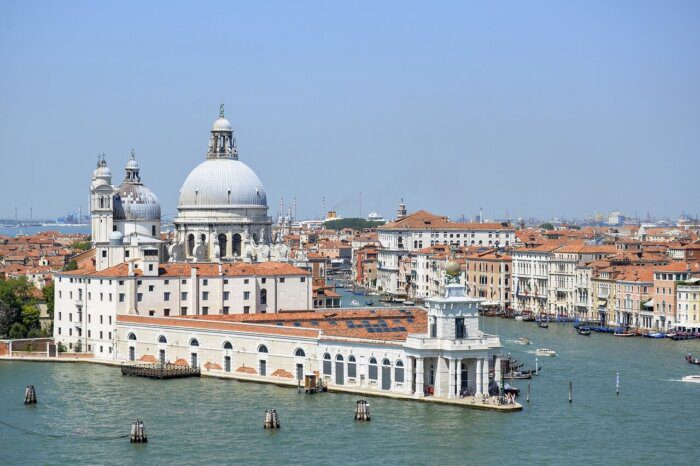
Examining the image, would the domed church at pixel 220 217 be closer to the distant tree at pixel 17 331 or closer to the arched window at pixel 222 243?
the arched window at pixel 222 243

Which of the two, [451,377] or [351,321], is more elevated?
[351,321]

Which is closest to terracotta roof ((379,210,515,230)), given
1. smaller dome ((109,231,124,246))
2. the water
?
smaller dome ((109,231,124,246))

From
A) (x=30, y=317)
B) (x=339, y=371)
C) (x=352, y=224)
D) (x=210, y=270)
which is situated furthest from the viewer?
(x=352, y=224)

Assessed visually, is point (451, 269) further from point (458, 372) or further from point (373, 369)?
point (373, 369)

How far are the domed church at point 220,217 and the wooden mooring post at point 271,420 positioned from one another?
14.8m

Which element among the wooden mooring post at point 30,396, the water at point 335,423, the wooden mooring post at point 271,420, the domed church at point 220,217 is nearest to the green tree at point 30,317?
the domed church at point 220,217

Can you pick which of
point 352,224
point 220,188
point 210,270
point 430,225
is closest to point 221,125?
point 220,188

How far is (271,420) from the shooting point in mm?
23578

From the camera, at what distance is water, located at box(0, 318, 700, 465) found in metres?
21.8

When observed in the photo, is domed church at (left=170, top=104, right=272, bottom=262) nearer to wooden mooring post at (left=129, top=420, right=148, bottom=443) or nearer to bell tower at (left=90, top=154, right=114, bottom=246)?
bell tower at (left=90, top=154, right=114, bottom=246)

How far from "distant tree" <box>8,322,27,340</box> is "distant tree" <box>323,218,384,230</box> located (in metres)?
69.8

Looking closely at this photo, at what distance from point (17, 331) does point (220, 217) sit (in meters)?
6.49

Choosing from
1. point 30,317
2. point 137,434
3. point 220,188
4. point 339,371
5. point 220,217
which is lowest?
point 137,434

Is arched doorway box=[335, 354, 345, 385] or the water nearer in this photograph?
the water
